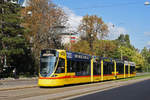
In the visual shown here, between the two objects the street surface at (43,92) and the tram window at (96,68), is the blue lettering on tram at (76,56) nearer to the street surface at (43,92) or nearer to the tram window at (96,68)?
the tram window at (96,68)

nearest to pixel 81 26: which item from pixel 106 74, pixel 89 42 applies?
pixel 89 42

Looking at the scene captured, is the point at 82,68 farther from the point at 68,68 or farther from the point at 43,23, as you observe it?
the point at 43,23

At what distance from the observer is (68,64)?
72.3 feet

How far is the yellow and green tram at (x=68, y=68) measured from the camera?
798 inches

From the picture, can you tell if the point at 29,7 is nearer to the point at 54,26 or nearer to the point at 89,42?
the point at 54,26

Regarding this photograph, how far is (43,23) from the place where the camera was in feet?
142

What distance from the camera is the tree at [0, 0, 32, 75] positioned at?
117ft

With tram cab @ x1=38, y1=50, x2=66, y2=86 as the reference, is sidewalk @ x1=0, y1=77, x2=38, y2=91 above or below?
below

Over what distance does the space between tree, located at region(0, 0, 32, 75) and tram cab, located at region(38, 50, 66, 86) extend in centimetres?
1558

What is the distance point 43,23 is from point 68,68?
22.5 m

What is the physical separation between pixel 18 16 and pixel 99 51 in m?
31.0

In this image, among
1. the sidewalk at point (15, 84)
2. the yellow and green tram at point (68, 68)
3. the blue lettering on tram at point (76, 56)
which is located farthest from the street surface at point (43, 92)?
the blue lettering on tram at point (76, 56)

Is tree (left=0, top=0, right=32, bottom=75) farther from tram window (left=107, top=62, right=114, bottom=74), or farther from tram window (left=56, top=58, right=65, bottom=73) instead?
tram window (left=56, top=58, right=65, bottom=73)

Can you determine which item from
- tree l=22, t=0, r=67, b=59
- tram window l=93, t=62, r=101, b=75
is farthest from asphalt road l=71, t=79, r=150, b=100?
tree l=22, t=0, r=67, b=59
